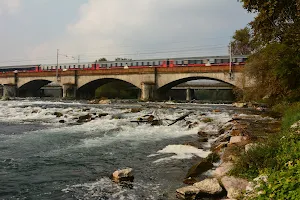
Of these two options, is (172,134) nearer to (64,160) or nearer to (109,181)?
(64,160)

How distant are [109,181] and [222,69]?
3218 cm

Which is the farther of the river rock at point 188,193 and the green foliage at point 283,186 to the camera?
the river rock at point 188,193

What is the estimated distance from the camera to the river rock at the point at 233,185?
18.7ft

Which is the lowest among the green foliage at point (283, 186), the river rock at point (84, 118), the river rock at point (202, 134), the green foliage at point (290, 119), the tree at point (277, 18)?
the river rock at point (202, 134)

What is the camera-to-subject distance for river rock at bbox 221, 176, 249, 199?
18.7 ft

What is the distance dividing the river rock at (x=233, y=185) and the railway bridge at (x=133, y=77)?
2196 cm

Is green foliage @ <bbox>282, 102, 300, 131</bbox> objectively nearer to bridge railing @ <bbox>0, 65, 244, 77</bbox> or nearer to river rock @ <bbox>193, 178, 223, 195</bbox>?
river rock @ <bbox>193, 178, 223, 195</bbox>

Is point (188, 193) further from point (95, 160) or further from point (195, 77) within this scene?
point (195, 77)

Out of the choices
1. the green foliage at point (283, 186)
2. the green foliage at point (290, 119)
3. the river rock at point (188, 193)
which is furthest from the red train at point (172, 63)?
the green foliage at point (283, 186)

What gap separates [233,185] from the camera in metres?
6.21

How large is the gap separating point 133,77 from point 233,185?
37.9 m

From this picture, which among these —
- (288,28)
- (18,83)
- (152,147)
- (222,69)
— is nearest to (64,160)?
(152,147)

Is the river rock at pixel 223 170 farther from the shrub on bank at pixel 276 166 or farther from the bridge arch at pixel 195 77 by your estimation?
the bridge arch at pixel 195 77

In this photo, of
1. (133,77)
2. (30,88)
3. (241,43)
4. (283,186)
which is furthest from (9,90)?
(283,186)
